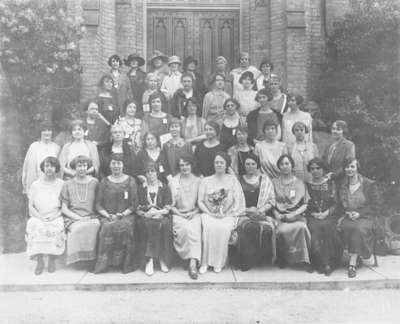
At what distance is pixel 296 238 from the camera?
21.0 feet

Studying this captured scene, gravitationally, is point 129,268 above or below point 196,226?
below

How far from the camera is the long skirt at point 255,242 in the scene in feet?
20.9

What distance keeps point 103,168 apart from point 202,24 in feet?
19.7

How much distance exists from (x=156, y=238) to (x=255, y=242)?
1.22 metres

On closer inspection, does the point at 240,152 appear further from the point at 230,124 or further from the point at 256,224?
the point at 256,224

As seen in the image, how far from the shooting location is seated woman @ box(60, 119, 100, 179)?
7.14 m

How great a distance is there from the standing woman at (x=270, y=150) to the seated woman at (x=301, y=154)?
142 mm

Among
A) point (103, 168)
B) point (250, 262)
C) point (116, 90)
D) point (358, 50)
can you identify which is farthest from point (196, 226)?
point (358, 50)

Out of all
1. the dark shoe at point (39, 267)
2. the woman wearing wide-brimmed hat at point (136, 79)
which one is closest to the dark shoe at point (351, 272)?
the dark shoe at point (39, 267)

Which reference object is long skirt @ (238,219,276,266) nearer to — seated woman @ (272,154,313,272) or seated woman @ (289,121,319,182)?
seated woman @ (272,154,313,272)

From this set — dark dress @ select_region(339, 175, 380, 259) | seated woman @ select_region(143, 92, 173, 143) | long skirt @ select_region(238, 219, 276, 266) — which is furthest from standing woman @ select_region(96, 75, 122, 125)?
dark dress @ select_region(339, 175, 380, 259)

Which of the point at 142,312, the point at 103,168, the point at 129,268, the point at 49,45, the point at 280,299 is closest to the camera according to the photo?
the point at 142,312

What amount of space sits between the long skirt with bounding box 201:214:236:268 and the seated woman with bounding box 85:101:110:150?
217cm

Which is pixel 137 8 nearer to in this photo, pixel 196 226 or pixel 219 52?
pixel 219 52
